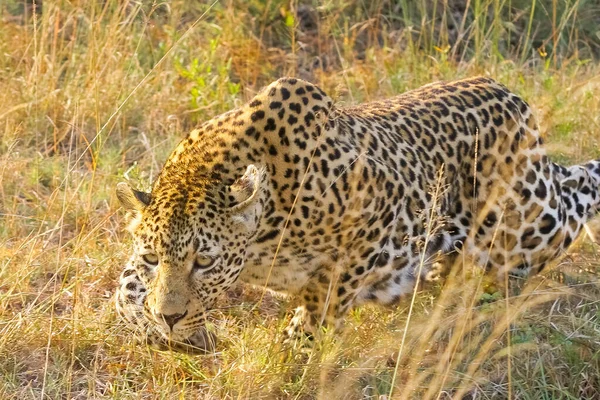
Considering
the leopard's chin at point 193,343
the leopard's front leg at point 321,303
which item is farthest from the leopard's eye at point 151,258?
the leopard's front leg at point 321,303

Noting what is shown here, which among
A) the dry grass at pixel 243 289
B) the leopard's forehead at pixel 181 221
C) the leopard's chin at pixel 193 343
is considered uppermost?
the leopard's forehead at pixel 181 221

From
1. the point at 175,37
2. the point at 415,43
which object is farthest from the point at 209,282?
the point at 415,43

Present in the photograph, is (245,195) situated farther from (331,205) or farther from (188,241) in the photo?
(331,205)

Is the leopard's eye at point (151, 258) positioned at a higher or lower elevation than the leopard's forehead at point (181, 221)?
lower

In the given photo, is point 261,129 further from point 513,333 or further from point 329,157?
point 513,333

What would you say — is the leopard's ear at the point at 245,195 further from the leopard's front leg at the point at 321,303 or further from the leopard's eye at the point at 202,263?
the leopard's front leg at the point at 321,303

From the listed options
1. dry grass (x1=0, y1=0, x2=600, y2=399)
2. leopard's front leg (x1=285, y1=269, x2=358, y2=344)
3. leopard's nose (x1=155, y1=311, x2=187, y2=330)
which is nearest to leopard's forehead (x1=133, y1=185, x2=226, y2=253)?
leopard's nose (x1=155, y1=311, x2=187, y2=330)

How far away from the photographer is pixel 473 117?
6785mm

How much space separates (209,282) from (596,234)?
3004mm

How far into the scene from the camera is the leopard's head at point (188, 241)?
5250 millimetres

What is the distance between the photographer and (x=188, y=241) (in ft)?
17.3

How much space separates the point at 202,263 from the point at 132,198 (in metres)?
0.48

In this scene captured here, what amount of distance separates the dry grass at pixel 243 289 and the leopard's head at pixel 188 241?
0.39 metres

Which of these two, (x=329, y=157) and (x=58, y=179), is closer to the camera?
Result: (x=329, y=157)
